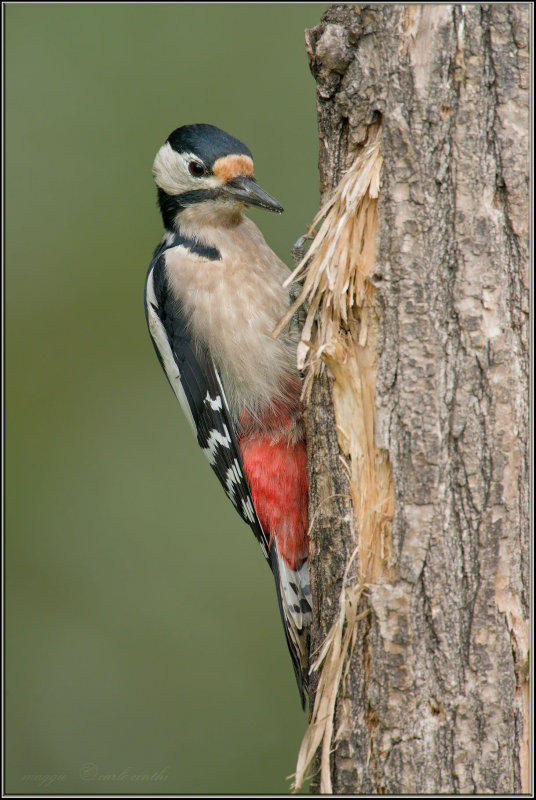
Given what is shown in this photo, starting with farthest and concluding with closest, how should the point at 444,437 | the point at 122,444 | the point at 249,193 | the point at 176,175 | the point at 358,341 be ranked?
the point at 122,444
the point at 176,175
the point at 249,193
the point at 358,341
the point at 444,437

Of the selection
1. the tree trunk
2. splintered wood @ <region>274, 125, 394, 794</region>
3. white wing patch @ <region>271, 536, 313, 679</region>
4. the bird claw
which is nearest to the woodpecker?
white wing patch @ <region>271, 536, 313, 679</region>

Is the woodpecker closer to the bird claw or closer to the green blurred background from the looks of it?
the bird claw

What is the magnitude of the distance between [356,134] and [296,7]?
9.05ft

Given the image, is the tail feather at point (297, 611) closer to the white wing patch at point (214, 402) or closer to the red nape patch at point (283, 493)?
the red nape patch at point (283, 493)

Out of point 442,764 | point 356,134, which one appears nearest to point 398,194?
point 356,134

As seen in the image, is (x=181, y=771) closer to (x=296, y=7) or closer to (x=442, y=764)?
(x=442, y=764)

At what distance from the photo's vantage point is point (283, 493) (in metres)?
2.49

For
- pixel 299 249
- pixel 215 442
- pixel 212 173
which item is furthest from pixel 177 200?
pixel 215 442

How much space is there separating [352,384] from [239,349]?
0.76 metres

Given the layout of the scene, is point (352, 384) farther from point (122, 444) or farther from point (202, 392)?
point (122, 444)

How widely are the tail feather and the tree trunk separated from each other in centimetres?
65

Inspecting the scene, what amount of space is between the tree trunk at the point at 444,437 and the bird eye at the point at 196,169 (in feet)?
3.35

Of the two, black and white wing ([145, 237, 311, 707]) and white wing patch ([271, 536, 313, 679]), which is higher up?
black and white wing ([145, 237, 311, 707])

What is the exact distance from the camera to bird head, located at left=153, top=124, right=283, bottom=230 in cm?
250
